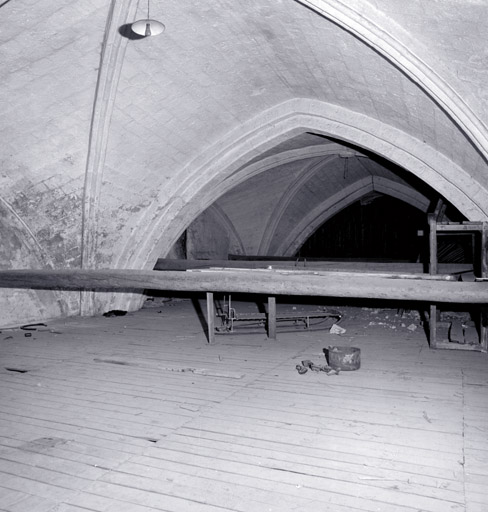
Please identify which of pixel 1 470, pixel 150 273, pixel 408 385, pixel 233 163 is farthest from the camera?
pixel 233 163

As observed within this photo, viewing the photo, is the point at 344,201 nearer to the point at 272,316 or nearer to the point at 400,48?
the point at 272,316

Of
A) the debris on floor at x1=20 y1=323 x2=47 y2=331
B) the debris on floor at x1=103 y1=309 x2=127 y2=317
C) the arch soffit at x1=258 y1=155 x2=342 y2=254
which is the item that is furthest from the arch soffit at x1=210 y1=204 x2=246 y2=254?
the debris on floor at x1=20 y1=323 x2=47 y2=331

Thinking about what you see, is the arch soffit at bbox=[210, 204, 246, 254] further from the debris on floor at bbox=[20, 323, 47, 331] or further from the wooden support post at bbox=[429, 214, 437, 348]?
A: the wooden support post at bbox=[429, 214, 437, 348]

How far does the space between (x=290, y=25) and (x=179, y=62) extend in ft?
6.51

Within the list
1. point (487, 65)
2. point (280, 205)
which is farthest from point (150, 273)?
point (280, 205)

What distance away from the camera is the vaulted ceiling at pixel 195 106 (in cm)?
602

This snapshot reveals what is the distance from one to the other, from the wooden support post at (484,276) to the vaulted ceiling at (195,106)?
1.04 m

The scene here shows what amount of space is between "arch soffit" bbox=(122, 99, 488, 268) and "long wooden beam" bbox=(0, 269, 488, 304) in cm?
233

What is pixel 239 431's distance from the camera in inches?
157

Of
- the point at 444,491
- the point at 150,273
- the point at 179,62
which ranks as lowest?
the point at 444,491

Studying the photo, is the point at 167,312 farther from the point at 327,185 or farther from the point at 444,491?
the point at 444,491

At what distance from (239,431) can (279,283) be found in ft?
9.28

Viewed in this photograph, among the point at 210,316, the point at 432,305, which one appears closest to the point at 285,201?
the point at 210,316

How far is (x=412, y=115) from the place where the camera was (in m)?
7.76
